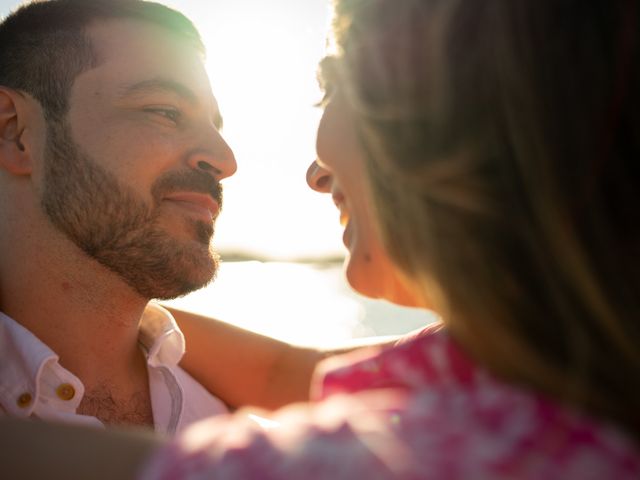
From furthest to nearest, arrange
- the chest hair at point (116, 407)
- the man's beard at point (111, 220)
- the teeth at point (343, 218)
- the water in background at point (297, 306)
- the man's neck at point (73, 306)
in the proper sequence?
1. the water in background at point (297, 306)
2. the man's beard at point (111, 220)
3. the man's neck at point (73, 306)
4. the chest hair at point (116, 407)
5. the teeth at point (343, 218)

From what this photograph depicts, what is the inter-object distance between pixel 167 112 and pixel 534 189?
2.47 meters

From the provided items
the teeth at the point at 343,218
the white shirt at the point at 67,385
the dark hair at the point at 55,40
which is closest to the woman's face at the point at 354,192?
the teeth at the point at 343,218

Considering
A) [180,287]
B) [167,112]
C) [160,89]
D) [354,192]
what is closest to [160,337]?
[180,287]

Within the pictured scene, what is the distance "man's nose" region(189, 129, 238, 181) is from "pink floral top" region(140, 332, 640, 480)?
227 cm

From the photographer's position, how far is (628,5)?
81 centimetres

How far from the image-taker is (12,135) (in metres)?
2.78

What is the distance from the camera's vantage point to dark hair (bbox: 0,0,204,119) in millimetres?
2828

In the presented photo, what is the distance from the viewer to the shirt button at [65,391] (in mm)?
2205

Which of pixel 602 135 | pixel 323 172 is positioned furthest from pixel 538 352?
pixel 323 172

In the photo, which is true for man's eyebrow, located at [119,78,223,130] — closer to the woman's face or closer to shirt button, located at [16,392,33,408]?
shirt button, located at [16,392,33,408]

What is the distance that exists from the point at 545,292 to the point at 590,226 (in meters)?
0.11

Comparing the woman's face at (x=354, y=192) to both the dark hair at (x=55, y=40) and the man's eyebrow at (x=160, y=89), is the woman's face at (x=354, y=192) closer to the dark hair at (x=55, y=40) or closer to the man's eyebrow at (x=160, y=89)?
the man's eyebrow at (x=160, y=89)

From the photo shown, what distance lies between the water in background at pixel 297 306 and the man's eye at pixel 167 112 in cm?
81

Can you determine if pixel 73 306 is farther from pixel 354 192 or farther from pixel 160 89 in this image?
pixel 354 192
